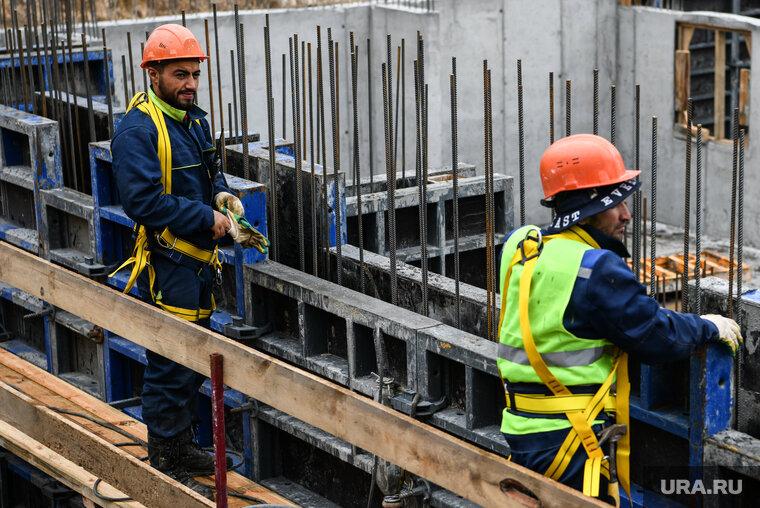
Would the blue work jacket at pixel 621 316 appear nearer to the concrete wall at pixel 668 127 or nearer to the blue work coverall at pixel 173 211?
the blue work coverall at pixel 173 211

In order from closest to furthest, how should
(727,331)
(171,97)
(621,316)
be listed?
(621,316)
(727,331)
(171,97)

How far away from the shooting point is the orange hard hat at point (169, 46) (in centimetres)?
564

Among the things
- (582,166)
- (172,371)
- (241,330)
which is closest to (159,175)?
(172,371)

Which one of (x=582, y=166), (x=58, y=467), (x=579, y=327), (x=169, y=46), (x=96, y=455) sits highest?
(x=169, y=46)

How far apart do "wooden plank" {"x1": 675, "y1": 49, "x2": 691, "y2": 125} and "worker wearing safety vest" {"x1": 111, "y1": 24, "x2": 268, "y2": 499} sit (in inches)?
482

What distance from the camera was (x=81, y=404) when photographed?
710 cm

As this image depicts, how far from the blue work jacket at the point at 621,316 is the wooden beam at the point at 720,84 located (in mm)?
13098

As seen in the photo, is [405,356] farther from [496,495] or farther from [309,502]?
[496,495]

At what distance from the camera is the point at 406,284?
6262 millimetres

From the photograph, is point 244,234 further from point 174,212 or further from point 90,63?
point 90,63

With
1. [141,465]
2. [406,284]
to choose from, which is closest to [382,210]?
[406,284]

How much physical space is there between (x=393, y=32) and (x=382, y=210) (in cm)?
1024

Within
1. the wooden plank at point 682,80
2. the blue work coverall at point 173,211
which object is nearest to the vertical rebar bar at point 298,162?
the blue work coverall at point 173,211

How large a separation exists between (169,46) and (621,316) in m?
2.79
